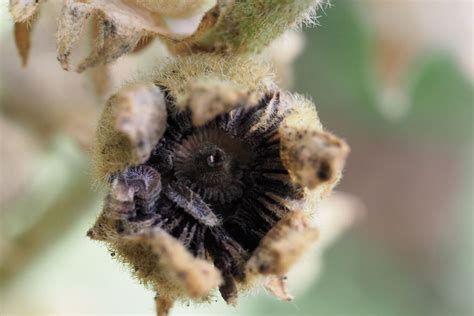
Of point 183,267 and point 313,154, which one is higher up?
point 313,154

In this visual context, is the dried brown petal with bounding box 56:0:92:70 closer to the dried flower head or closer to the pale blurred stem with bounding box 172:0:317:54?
the dried flower head

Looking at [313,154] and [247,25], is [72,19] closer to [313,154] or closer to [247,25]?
[247,25]

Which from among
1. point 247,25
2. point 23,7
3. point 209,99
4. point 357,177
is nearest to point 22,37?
point 23,7

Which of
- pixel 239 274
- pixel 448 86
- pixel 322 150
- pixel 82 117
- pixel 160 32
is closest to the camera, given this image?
pixel 322 150

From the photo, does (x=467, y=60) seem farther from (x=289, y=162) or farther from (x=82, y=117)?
(x=289, y=162)

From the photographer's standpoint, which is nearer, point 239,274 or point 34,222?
point 239,274

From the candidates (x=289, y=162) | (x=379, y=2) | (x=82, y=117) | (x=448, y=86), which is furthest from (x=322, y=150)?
(x=448, y=86)
